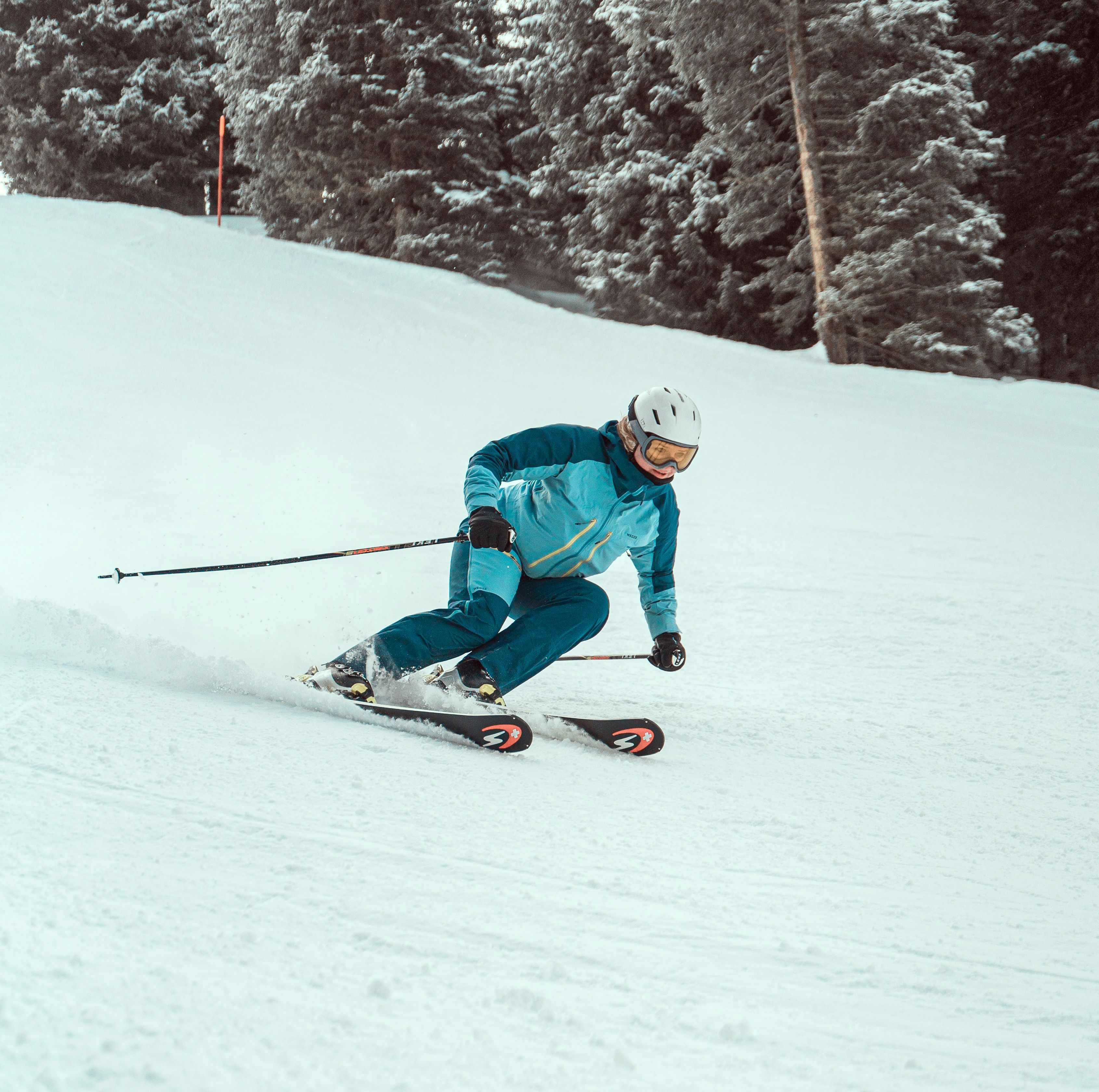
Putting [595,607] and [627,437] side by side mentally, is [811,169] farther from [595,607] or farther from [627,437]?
[595,607]

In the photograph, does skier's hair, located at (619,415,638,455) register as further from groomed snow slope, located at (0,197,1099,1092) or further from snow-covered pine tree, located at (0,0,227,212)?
snow-covered pine tree, located at (0,0,227,212)

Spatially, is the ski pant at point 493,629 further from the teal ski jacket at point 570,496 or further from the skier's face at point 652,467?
the skier's face at point 652,467

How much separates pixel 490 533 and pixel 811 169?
46.3ft

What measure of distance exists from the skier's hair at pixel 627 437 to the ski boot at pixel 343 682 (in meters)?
1.20

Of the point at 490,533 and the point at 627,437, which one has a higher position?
the point at 627,437

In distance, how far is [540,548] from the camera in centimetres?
360

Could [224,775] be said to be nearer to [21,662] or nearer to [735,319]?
[21,662]

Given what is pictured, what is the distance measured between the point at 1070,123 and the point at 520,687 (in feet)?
63.7

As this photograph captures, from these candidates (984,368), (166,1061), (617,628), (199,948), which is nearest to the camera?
(166,1061)

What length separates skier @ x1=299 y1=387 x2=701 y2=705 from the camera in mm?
3314

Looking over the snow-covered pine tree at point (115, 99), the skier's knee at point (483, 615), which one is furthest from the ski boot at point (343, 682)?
the snow-covered pine tree at point (115, 99)

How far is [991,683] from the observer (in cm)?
473

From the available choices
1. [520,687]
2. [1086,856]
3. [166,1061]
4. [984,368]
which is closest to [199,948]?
[166,1061]

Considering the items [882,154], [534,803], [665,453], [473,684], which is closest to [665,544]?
[665,453]
